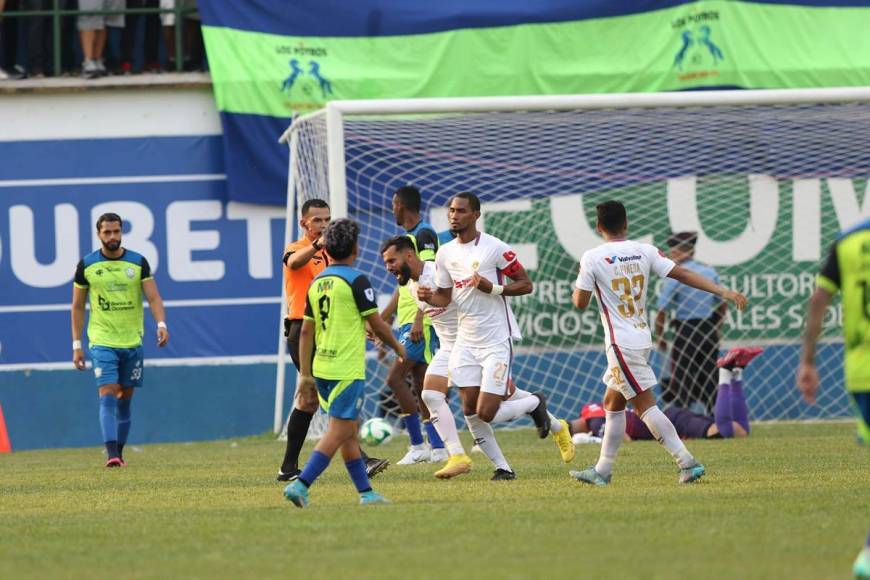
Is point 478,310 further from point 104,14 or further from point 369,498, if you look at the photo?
point 104,14

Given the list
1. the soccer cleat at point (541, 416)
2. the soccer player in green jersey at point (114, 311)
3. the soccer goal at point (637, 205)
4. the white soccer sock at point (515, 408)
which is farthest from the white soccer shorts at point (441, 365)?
the soccer goal at point (637, 205)

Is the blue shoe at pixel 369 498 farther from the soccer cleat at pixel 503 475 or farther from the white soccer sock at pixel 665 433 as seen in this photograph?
the white soccer sock at pixel 665 433

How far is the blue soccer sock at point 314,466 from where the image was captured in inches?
356

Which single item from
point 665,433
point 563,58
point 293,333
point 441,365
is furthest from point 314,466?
point 563,58

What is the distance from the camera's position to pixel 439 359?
11625 millimetres

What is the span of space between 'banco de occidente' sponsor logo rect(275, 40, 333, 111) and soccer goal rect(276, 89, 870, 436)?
89 centimetres

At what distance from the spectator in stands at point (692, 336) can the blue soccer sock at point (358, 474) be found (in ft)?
27.1

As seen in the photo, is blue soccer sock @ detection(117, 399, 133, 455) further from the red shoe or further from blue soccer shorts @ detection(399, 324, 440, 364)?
the red shoe

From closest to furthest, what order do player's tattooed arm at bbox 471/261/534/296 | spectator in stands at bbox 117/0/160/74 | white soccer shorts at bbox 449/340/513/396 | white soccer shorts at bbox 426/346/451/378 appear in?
1. player's tattooed arm at bbox 471/261/534/296
2. white soccer shorts at bbox 449/340/513/396
3. white soccer shorts at bbox 426/346/451/378
4. spectator in stands at bbox 117/0/160/74

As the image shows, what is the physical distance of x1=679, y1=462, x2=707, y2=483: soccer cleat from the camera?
10.2 meters

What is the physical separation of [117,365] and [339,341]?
17.9 feet

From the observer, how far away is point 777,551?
6922mm

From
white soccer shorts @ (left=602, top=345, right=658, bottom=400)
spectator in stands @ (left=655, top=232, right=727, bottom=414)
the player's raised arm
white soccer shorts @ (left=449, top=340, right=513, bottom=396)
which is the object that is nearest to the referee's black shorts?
white soccer shorts @ (left=449, top=340, right=513, bottom=396)

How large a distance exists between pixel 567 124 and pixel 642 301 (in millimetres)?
8084
